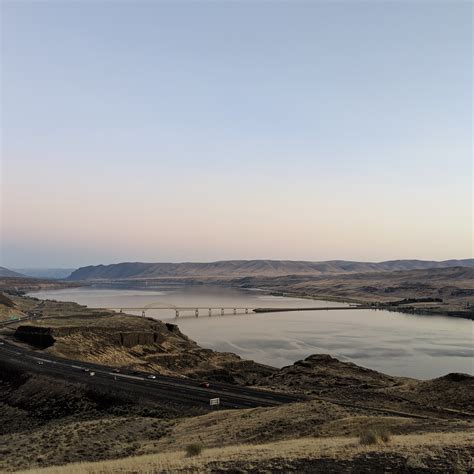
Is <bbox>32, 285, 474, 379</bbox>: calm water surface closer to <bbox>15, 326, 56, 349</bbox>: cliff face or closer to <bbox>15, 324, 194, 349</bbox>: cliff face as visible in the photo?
<bbox>15, 324, 194, 349</bbox>: cliff face

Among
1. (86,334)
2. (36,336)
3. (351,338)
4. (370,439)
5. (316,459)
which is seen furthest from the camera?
(351,338)

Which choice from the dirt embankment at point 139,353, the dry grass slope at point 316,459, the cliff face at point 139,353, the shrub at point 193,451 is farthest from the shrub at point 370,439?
the cliff face at point 139,353

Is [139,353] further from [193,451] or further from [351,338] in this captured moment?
[193,451]

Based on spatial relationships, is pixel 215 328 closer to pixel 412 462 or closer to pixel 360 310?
pixel 360 310

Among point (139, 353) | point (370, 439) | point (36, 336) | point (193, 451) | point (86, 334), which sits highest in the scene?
point (370, 439)

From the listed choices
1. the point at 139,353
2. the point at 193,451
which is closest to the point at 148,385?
the point at 193,451

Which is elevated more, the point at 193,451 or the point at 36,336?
the point at 193,451

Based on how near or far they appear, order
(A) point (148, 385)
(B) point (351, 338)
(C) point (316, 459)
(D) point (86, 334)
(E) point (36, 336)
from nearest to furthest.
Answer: (C) point (316, 459) → (A) point (148, 385) → (E) point (36, 336) → (D) point (86, 334) → (B) point (351, 338)

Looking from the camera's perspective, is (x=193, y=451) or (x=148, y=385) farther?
(x=148, y=385)

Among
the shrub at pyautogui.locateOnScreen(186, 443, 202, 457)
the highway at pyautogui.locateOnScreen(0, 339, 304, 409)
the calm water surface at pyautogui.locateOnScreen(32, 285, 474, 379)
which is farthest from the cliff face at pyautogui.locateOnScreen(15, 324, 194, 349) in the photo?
the shrub at pyautogui.locateOnScreen(186, 443, 202, 457)
